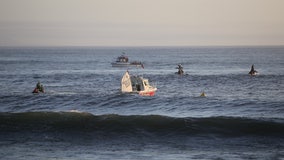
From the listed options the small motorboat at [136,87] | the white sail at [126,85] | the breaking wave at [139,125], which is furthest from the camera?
the white sail at [126,85]

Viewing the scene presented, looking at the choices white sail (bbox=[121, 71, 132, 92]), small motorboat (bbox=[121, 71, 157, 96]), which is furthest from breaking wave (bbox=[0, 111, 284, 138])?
white sail (bbox=[121, 71, 132, 92])

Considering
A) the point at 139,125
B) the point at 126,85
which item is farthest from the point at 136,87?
the point at 139,125

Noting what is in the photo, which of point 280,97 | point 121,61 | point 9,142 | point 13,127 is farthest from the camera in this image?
point 121,61

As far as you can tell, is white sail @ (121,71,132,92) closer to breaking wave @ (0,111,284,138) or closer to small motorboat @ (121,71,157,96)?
small motorboat @ (121,71,157,96)

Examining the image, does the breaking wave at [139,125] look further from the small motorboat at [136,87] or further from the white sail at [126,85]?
the white sail at [126,85]

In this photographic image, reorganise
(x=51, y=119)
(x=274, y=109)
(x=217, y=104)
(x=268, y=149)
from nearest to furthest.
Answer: (x=268, y=149) → (x=51, y=119) → (x=274, y=109) → (x=217, y=104)

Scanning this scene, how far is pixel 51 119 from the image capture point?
28.3 metres

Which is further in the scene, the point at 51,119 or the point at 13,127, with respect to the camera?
the point at 51,119

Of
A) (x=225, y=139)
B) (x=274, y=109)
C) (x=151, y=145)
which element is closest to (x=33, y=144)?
(x=151, y=145)

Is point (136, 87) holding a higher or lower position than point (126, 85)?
lower

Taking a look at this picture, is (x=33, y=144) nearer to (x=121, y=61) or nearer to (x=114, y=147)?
(x=114, y=147)

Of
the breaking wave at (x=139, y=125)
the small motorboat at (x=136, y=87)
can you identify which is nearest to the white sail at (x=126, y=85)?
the small motorboat at (x=136, y=87)

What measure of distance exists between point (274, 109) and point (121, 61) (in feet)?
261

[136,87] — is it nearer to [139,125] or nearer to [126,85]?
[126,85]
